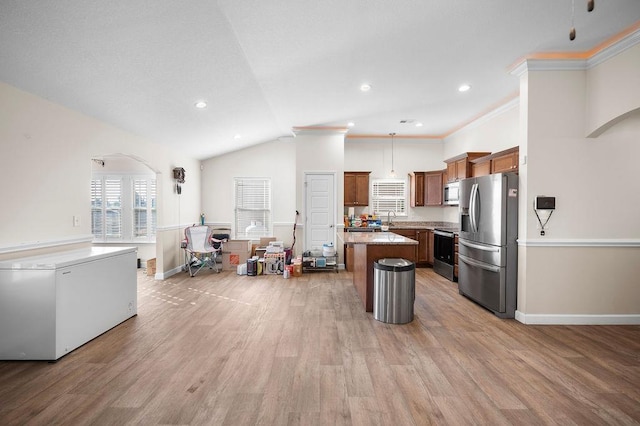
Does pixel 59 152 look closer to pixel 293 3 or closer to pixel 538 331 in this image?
pixel 293 3

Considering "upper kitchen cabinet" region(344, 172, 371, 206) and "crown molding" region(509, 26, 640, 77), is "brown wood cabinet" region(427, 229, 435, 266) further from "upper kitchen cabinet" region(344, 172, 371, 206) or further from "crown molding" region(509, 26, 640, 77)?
"crown molding" region(509, 26, 640, 77)

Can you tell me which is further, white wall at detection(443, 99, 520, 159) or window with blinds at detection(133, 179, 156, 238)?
window with blinds at detection(133, 179, 156, 238)

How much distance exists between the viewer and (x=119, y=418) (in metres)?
1.94

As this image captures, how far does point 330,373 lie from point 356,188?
5.05m

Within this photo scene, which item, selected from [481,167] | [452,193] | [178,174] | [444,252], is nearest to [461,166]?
[481,167]

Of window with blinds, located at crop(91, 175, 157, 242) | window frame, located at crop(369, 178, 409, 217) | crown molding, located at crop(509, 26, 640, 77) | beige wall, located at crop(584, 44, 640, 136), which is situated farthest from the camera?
window frame, located at crop(369, 178, 409, 217)

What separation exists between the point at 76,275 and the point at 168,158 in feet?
11.6

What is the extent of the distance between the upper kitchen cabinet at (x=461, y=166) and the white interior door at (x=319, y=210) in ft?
7.92

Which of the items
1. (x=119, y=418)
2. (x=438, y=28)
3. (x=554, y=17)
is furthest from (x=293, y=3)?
(x=119, y=418)

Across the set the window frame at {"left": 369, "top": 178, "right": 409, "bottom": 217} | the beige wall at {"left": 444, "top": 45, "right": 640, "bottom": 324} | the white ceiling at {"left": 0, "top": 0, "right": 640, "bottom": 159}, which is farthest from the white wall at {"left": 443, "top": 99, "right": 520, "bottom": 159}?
the window frame at {"left": 369, "top": 178, "right": 409, "bottom": 217}

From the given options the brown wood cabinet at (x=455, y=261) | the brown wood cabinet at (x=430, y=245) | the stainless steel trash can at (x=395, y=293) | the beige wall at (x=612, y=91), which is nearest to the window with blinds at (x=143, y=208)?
the stainless steel trash can at (x=395, y=293)

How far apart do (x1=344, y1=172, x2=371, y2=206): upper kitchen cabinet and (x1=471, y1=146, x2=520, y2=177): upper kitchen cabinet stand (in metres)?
2.40

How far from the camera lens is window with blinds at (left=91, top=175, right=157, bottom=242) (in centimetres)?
686

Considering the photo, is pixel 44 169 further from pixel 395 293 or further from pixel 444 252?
pixel 444 252
